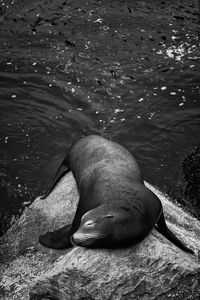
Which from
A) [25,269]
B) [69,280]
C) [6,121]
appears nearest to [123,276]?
[69,280]

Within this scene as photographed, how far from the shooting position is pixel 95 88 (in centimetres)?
1041

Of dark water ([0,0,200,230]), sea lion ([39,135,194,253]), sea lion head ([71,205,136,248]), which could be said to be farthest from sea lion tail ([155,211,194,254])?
dark water ([0,0,200,230])

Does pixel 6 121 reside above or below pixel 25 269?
below

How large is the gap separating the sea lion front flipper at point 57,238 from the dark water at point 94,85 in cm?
179

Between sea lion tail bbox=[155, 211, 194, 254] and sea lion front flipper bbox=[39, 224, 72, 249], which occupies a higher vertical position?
sea lion tail bbox=[155, 211, 194, 254]

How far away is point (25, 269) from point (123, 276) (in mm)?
1572

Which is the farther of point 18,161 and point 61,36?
point 61,36

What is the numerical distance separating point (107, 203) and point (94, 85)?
20.1ft

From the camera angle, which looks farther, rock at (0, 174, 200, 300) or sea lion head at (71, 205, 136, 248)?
sea lion head at (71, 205, 136, 248)

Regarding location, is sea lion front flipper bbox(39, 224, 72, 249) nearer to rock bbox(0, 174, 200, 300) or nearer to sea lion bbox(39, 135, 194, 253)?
sea lion bbox(39, 135, 194, 253)

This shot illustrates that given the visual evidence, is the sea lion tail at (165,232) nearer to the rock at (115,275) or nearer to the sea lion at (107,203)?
the sea lion at (107,203)

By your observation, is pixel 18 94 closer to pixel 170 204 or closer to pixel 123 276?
pixel 170 204

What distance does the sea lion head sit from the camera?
14.2 ft

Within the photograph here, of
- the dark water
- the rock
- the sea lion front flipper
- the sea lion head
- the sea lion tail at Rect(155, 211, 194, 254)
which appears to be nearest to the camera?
the rock
